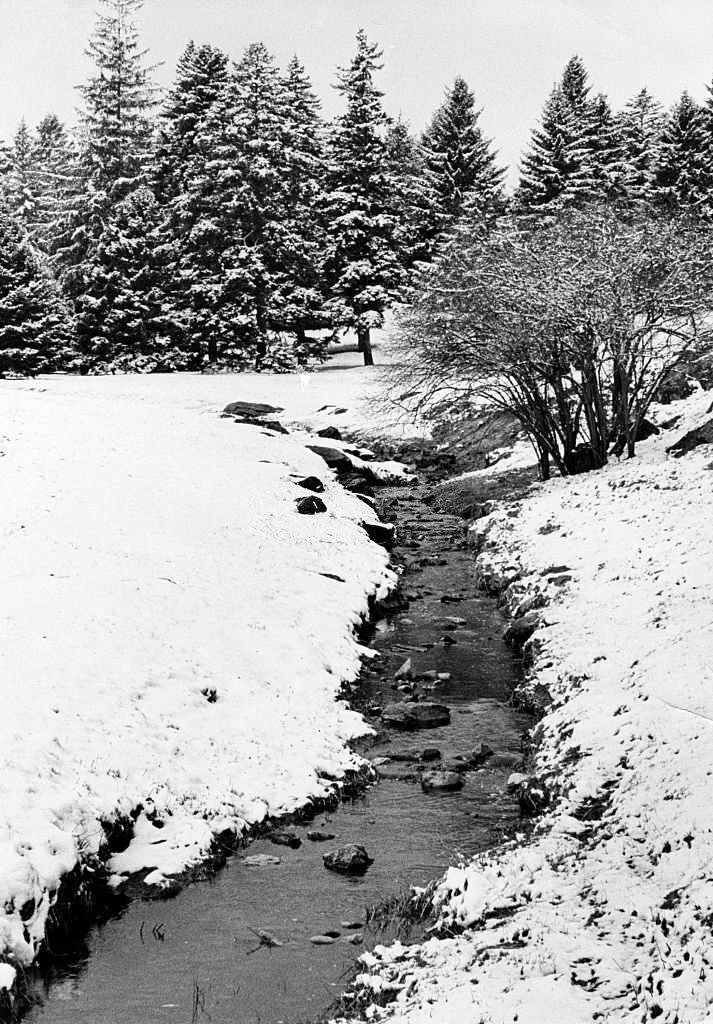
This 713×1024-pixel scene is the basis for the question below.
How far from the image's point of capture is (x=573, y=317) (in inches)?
822

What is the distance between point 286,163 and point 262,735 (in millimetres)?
40625

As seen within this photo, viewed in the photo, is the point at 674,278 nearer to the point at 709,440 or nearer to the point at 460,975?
the point at 709,440

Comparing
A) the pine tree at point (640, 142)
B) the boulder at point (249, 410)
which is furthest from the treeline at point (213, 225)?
the boulder at point (249, 410)

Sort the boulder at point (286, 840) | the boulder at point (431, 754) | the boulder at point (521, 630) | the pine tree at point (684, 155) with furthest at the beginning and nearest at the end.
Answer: the pine tree at point (684, 155) < the boulder at point (521, 630) < the boulder at point (431, 754) < the boulder at point (286, 840)

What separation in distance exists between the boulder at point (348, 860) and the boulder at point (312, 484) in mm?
14803

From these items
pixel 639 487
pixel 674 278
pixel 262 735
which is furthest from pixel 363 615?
pixel 674 278

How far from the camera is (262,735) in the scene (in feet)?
36.5

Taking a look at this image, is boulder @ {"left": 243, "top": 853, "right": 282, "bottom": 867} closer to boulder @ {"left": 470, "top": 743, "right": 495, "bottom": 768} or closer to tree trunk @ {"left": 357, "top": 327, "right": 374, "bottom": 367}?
boulder @ {"left": 470, "top": 743, "right": 495, "bottom": 768}

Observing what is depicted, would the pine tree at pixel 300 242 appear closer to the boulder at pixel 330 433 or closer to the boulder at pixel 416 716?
the boulder at pixel 330 433

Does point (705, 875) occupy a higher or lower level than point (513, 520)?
lower

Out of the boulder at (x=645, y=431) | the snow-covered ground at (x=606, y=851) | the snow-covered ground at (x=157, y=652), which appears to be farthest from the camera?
the boulder at (x=645, y=431)

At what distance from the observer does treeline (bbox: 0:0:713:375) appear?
145 ft

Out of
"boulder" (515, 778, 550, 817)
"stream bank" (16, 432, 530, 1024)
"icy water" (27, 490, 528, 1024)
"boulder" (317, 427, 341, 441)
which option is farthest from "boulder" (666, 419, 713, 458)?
"boulder" (317, 427, 341, 441)

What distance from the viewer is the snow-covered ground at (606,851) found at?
19.9 ft
